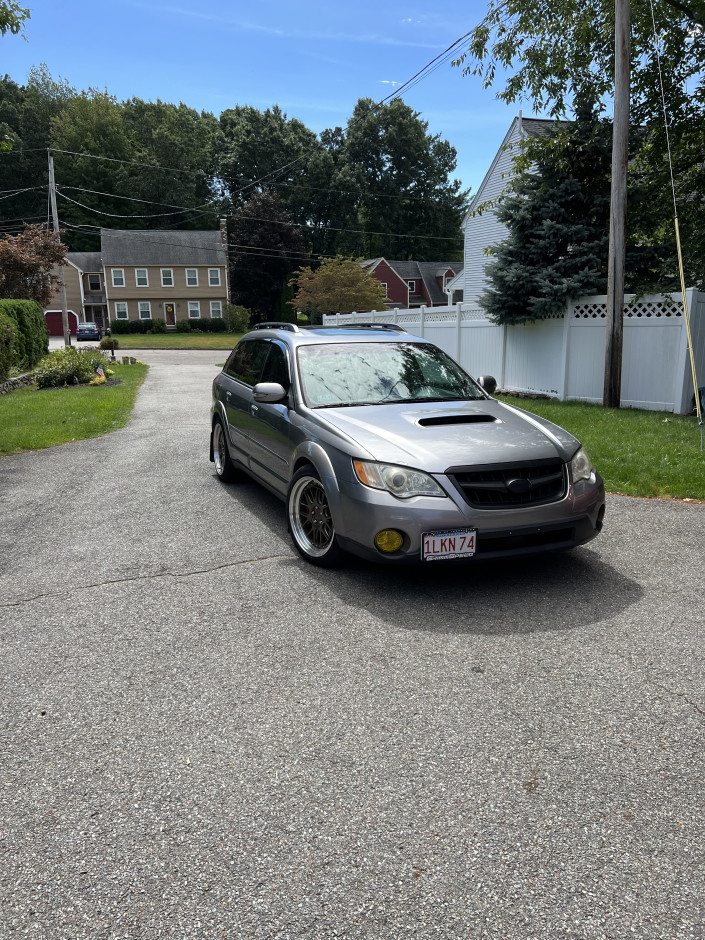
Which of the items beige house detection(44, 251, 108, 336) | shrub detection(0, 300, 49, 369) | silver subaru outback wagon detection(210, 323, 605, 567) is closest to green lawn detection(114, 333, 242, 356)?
beige house detection(44, 251, 108, 336)

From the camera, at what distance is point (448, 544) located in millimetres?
4312

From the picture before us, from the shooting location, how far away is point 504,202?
52.2 ft

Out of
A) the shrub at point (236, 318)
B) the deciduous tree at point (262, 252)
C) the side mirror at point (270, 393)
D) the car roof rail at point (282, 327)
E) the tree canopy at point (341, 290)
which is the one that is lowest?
the side mirror at point (270, 393)

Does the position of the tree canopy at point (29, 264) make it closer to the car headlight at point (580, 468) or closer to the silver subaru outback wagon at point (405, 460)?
the silver subaru outback wagon at point (405, 460)

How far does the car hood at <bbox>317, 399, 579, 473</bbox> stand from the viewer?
178 inches

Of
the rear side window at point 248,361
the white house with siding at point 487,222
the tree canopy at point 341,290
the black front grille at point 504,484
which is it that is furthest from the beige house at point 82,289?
the black front grille at point 504,484

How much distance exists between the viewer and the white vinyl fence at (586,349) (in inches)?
475

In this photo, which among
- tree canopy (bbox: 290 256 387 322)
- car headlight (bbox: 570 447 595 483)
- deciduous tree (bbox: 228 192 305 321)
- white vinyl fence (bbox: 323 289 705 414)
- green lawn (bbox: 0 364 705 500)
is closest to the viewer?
car headlight (bbox: 570 447 595 483)

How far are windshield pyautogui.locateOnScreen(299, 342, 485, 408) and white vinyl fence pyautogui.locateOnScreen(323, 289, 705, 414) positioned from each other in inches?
137

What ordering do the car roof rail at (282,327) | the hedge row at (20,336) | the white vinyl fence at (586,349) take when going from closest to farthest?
the car roof rail at (282,327) → the white vinyl fence at (586,349) → the hedge row at (20,336)

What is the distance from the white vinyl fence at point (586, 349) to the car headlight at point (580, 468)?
5284 millimetres

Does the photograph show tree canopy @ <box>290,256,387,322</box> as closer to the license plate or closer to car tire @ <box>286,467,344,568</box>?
car tire @ <box>286,467,344,568</box>

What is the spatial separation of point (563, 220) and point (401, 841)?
49.3 feet

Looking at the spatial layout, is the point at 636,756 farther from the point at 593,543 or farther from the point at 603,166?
the point at 603,166
